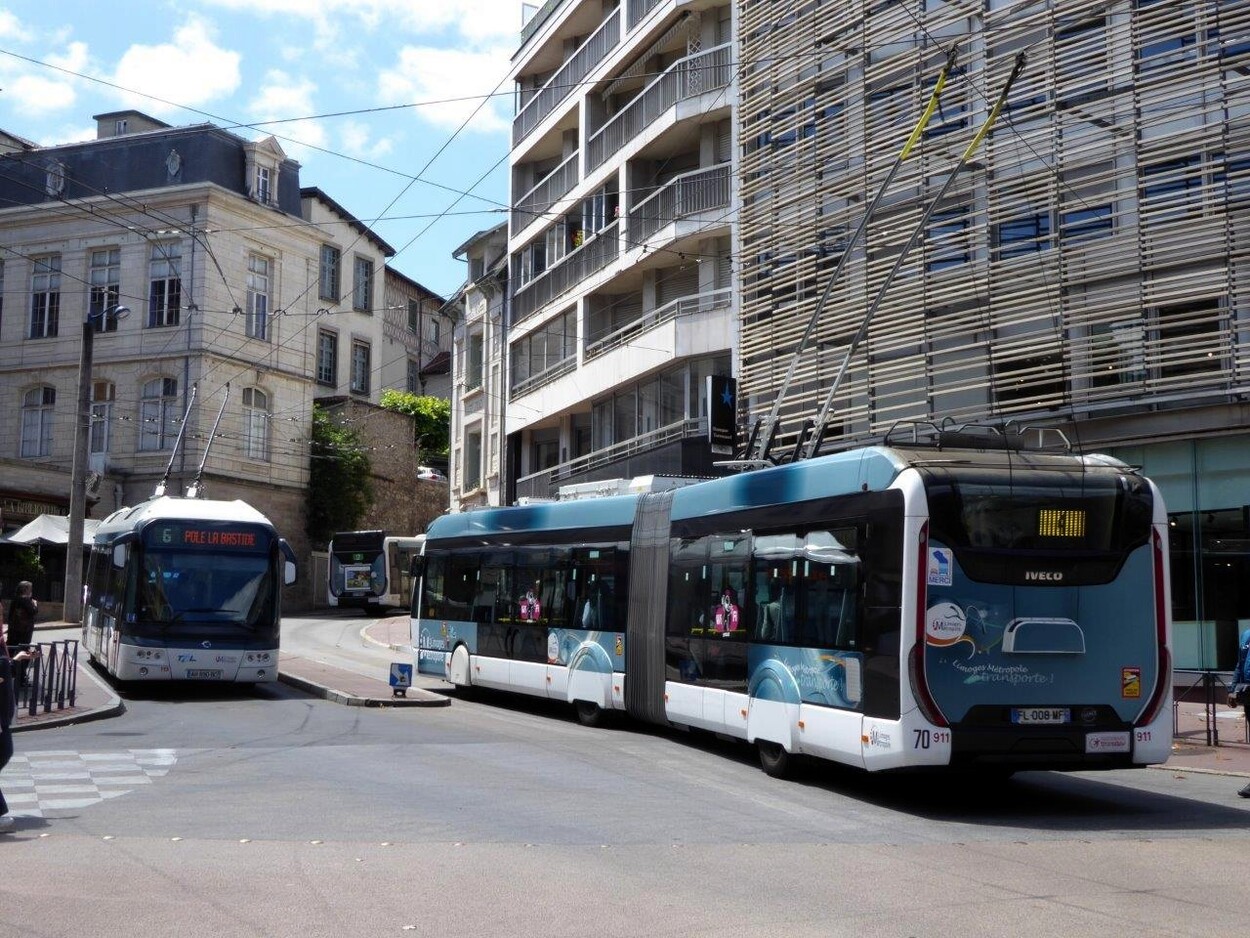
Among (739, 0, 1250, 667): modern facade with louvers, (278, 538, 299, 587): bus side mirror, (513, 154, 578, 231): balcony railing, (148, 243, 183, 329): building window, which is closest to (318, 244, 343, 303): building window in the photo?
(148, 243, 183, 329): building window

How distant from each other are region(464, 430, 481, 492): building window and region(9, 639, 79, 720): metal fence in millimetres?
33267

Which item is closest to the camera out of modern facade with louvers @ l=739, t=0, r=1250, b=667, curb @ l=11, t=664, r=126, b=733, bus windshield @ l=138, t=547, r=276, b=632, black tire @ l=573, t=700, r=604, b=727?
curb @ l=11, t=664, r=126, b=733

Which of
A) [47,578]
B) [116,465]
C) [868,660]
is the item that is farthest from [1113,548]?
[116,465]

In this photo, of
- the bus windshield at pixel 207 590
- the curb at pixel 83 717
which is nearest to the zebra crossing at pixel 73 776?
the curb at pixel 83 717

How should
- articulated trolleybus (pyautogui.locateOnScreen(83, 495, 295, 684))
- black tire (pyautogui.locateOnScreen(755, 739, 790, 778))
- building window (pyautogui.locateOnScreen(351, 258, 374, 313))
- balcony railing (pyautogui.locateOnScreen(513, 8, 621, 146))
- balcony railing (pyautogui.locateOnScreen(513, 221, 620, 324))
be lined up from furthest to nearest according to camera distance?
1. building window (pyautogui.locateOnScreen(351, 258, 374, 313))
2. balcony railing (pyautogui.locateOnScreen(513, 8, 621, 146))
3. balcony railing (pyautogui.locateOnScreen(513, 221, 620, 324))
4. articulated trolleybus (pyautogui.locateOnScreen(83, 495, 295, 684))
5. black tire (pyautogui.locateOnScreen(755, 739, 790, 778))

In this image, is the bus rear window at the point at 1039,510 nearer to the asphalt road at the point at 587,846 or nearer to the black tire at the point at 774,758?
the asphalt road at the point at 587,846

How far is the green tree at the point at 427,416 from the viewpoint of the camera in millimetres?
70250

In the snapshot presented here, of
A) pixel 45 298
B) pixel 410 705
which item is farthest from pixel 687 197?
pixel 45 298

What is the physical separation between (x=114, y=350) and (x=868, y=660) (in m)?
46.4

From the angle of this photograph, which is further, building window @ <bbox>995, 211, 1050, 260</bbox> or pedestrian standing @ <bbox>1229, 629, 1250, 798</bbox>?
building window @ <bbox>995, 211, 1050, 260</bbox>

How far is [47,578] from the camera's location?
1844 inches

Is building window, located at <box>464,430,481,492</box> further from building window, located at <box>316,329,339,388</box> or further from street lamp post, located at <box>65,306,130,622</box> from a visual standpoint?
street lamp post, located at <box>65,306,130,622</box>

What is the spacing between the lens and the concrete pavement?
1606 cm

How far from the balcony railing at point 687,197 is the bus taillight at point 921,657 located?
20.1 m
